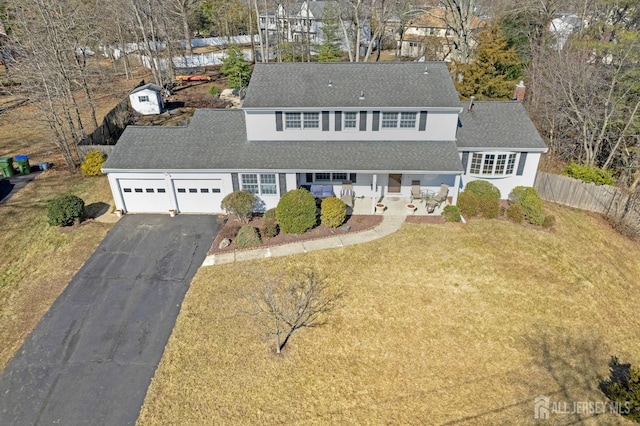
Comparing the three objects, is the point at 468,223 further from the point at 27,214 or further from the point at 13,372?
the point at 27,214

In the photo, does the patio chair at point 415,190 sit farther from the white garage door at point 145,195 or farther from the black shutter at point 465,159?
the white garage door at point 145,195

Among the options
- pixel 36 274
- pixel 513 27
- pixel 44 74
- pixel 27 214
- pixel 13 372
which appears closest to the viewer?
pixel 13 372

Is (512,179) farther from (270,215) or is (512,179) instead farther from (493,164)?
(270,215)

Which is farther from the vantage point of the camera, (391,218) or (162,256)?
(391,218)

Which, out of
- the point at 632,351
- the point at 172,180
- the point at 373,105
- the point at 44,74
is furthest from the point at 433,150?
the point at 44,74

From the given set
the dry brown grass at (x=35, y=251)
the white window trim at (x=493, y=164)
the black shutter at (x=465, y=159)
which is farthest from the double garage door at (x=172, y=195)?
the white window trim at (x=493, y=164)

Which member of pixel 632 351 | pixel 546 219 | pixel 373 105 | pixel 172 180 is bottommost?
pixel 632 351

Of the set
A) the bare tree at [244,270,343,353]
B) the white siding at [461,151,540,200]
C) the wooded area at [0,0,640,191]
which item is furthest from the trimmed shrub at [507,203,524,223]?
the bare tree at [244,270,343,353]
